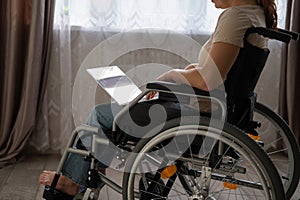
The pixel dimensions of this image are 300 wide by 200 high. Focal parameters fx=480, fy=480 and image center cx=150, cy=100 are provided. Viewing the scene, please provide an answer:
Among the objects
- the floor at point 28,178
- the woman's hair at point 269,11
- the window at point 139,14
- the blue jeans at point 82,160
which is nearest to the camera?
the woman's hair at point 269,11

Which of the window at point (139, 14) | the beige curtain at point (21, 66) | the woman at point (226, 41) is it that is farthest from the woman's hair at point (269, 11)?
the beige curtain at point (21, 66)

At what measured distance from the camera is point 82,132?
1.87 m

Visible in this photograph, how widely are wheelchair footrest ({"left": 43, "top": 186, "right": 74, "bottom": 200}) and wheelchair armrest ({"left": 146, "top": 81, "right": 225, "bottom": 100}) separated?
68cm

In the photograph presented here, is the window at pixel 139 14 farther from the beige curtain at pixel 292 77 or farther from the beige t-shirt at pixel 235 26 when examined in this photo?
the beige t-shirt at pixel 235 26

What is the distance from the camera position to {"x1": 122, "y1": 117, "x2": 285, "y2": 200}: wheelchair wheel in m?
1.58

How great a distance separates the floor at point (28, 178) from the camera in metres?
2.35

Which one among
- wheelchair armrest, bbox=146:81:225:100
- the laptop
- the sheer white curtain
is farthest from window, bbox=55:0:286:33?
wheelchair armrest, bbox=146:81:225:100

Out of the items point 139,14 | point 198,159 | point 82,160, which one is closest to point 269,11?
point 198,159

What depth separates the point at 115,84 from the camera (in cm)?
199

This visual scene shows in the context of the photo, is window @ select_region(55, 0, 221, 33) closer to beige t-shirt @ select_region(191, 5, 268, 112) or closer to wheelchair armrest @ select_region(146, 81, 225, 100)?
beige t-shirt @ select_region(191, 5, 268, 112)

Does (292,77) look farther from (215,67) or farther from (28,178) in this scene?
(28,178)

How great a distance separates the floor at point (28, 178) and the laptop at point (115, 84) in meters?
0.64

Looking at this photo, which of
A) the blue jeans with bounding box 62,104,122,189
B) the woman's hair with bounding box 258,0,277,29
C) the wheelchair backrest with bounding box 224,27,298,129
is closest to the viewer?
the wheelchair backrest with bounding box 224,27,298,129

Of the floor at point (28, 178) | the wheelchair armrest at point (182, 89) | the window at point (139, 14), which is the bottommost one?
the floor at point (28, 178)
